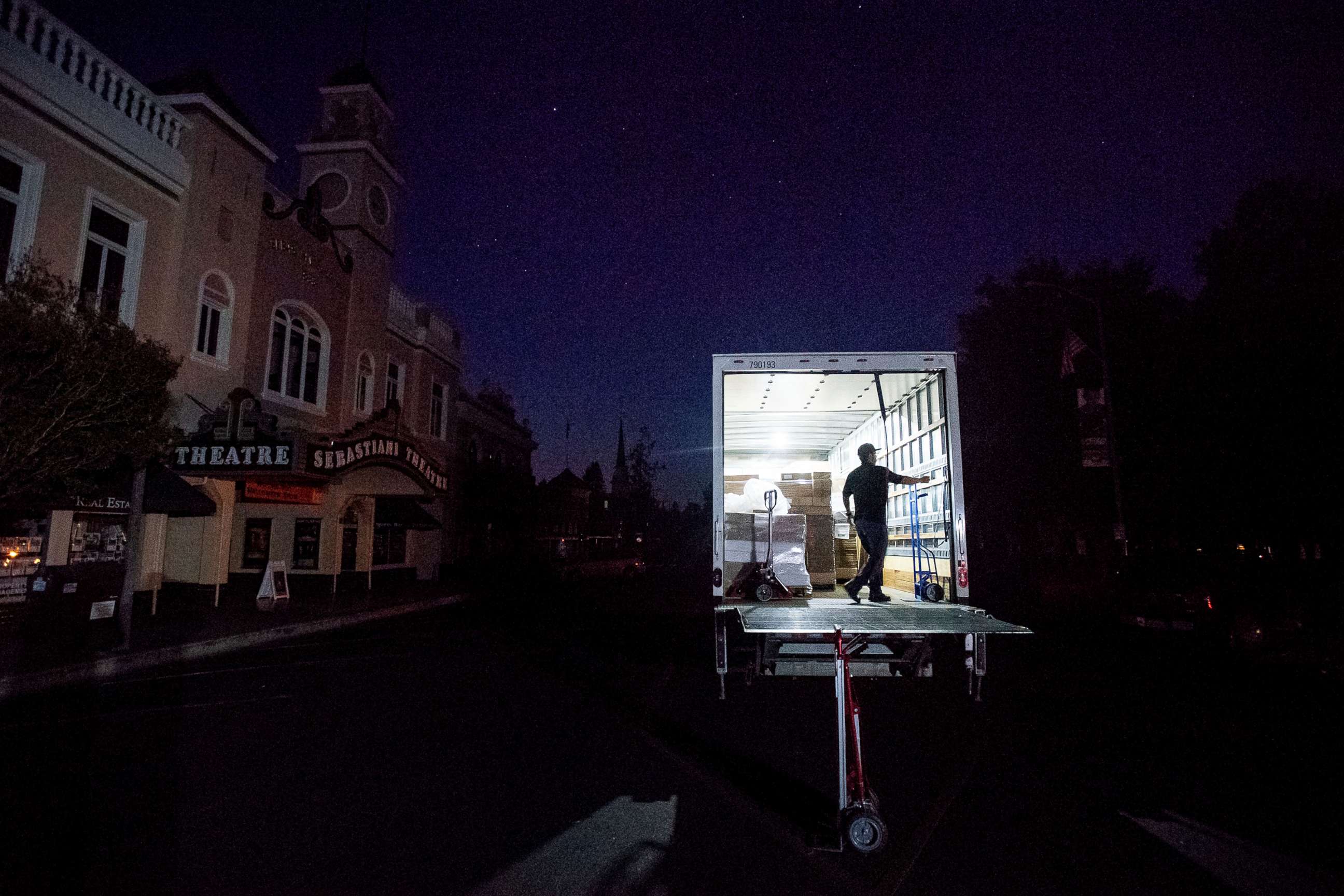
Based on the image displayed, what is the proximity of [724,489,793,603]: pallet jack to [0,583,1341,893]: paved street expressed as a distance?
122cm

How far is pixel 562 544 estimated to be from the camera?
29.2m

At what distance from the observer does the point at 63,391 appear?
915 centimetres

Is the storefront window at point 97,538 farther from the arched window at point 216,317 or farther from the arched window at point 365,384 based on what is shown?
the arched window at point 365,384

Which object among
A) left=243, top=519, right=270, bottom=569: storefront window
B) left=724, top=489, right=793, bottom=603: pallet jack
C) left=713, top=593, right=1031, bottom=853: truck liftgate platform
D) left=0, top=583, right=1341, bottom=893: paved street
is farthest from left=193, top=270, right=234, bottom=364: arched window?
left=713, top=593, right=1031, bottom=853: truck liftgate platform

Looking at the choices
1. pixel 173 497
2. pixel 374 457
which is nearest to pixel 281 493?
pixel 374 457

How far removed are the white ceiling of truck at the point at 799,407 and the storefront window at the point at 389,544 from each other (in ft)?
53.5

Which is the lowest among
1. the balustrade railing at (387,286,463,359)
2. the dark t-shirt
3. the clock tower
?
the dark t-shirt

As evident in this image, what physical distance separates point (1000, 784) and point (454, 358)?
27.9 meters

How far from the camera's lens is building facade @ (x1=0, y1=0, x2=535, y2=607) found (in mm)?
12914

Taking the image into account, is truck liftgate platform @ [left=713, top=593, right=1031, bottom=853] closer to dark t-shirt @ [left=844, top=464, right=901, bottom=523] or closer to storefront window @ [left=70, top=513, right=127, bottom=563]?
dark t-shirt @ [left=844, top=464, right=901, bottom=523]

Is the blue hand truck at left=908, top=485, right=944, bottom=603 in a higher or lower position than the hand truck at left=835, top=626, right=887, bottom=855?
higher

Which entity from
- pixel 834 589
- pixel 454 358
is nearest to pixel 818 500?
pixel 834 589

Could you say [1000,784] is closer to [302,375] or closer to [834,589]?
[834,589]

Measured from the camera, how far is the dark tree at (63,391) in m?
8.76
